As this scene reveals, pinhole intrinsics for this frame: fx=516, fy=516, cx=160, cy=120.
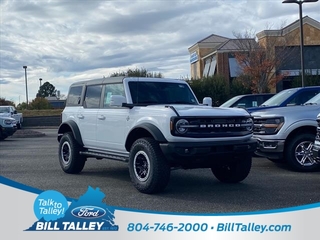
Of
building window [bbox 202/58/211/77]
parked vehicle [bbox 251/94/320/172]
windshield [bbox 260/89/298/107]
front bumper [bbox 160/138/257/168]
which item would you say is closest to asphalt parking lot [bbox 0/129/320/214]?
parked vehicle [bbox 251/94/320/172]

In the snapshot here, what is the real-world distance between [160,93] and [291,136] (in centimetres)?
303

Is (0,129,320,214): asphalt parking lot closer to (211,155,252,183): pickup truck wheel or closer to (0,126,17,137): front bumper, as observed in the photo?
(211,155,252,183): pickup truck wheel

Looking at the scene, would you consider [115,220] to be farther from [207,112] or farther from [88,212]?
[207,112]

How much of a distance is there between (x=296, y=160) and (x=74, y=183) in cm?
453

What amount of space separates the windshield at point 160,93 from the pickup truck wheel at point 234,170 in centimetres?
143

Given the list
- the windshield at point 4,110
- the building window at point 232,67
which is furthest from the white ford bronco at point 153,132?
the building window at point 232,67

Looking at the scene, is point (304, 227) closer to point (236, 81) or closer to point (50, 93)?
point (236, 81)

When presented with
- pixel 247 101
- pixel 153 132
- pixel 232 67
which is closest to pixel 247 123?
pixel 153 132

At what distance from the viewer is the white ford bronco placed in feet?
26.6

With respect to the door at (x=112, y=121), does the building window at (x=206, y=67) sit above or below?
above

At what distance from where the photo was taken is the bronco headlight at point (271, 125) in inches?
425

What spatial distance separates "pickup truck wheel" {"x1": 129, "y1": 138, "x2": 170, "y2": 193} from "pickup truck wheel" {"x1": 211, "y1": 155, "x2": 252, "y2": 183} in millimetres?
1253

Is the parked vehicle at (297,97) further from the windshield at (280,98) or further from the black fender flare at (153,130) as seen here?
the black fender flare at (153,130)

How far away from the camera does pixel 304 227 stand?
17.8 feet
